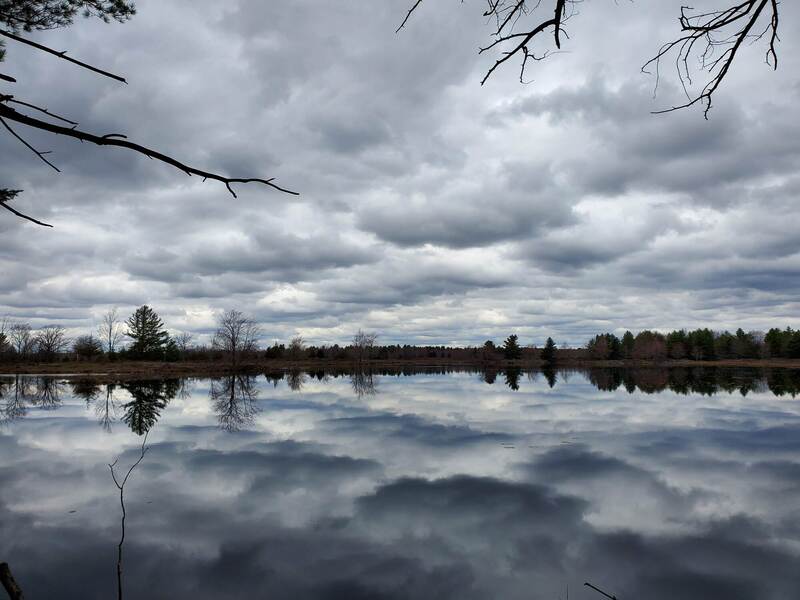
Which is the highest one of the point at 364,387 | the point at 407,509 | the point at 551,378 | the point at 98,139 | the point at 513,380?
the point at 98,139

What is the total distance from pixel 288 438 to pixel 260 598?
12258mm

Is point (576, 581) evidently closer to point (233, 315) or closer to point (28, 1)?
point (28, 1)

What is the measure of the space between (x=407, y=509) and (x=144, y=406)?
2394 centimetres

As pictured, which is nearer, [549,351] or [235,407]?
[235,407]

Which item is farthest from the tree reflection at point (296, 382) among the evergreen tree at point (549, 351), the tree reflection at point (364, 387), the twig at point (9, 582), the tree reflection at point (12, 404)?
the evergreen tree at point (549, 351)

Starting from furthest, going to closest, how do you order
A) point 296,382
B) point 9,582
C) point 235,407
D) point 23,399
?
point 296,382 → point 23,399 → point 235,407 → point 9,582

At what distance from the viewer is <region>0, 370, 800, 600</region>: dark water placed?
755cm

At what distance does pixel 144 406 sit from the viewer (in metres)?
28.6

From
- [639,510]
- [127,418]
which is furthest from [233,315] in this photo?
[639,510]

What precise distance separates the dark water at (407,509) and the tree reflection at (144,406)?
0.58 m

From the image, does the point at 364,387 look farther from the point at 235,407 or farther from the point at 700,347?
the point at 700,347

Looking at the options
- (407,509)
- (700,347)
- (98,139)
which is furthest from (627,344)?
(98,139)

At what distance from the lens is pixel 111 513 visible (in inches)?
420

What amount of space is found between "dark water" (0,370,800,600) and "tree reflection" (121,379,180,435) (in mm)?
577
